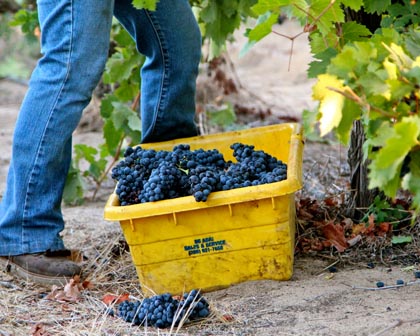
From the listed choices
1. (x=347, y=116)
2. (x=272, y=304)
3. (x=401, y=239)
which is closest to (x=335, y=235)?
(x=401, y=239)

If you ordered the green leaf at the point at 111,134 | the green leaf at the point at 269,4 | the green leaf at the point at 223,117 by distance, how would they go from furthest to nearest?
the green leaf at the point at 223,117 < the green leaf at the point at 111,134 < the green leaf at the point at 269,4

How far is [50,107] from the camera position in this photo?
2793 millimetres

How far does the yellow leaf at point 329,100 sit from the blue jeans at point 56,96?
1.23m

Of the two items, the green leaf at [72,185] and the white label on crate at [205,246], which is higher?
the white label on crate at [205,246]

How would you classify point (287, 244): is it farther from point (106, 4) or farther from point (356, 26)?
point (106, 4)

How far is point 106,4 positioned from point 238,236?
994 mm

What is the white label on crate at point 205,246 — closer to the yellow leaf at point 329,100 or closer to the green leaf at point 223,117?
the yellow leaf at point 329,100

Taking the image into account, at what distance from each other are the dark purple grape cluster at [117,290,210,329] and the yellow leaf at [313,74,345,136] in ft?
2.93

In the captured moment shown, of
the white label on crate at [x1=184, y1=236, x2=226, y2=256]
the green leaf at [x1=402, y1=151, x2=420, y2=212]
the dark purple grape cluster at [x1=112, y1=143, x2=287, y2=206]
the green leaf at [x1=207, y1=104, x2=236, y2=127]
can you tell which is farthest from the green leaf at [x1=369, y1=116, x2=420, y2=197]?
the green leaf at [x1=207, y1=104, x2=236, y2=127]

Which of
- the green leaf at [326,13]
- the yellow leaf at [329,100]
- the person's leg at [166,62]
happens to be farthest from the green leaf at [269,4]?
the person's leg at [166,62]

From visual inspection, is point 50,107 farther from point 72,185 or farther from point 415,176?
point 415,176

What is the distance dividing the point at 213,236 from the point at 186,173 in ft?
0.89

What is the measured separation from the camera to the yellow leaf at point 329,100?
176 centimetres

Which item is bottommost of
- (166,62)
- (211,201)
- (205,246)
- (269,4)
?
(205,246)
